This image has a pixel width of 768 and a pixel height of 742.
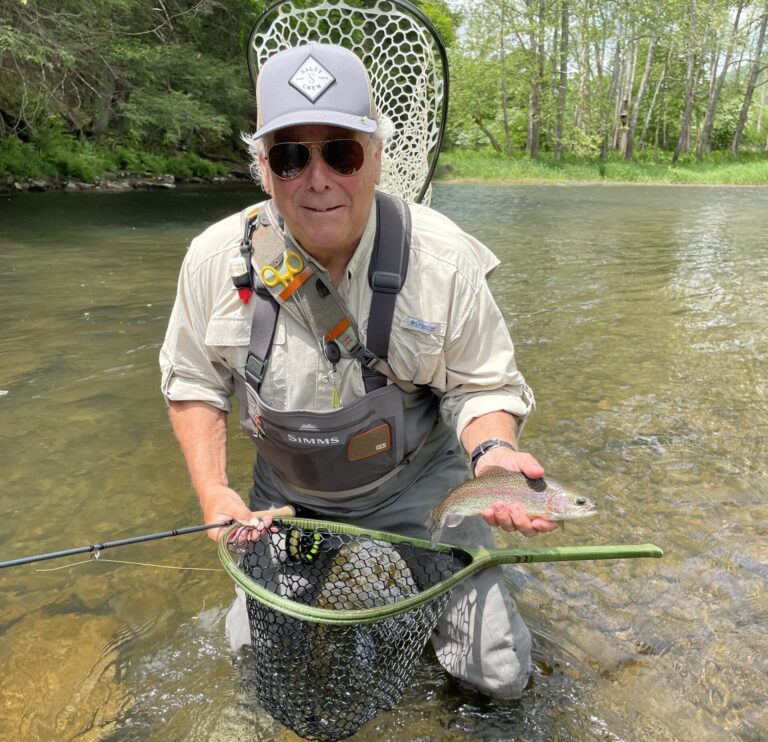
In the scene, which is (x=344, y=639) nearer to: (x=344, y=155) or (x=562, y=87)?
(x=344, y=155)

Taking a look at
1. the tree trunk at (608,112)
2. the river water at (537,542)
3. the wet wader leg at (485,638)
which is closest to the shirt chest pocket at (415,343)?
the wet wader leg at (485,638)

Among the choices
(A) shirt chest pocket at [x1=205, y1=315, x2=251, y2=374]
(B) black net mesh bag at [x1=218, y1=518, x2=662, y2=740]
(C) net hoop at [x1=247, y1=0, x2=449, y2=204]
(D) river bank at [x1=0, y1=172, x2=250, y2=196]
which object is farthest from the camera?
(D) river bank at [x1=0, y1=172, x2=250, y2=196]

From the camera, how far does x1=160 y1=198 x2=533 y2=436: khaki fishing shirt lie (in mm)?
2848

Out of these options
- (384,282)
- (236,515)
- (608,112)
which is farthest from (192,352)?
(608,112)

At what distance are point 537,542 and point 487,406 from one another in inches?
71.3

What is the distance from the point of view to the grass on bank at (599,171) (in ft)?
117

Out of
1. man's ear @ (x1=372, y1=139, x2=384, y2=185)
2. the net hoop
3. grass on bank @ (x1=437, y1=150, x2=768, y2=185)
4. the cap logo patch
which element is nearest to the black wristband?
man's ear @ (x1=372, y1=139, x2=384, y2=185)

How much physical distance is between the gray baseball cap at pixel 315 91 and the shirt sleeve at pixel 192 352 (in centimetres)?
69

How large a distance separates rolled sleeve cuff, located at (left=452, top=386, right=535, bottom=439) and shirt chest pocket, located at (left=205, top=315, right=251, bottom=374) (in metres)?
0.91

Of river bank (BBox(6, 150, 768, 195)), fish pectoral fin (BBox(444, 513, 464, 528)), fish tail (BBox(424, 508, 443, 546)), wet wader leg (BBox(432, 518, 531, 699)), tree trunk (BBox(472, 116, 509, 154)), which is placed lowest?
river bank (BBox(6, 150, 768, 195))

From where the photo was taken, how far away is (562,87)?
42.4m

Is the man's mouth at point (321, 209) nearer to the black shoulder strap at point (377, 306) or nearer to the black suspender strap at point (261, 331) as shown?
the black shoulder strap at point (377, 306)

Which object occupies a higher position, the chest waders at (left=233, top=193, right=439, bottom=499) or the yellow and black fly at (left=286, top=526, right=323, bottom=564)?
the chest waders at (left=233, top=193, right=439, bottom=499)

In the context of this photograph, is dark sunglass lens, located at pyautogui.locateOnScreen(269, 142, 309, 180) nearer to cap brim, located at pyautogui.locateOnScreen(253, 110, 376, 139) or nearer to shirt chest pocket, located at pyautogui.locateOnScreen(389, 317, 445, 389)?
cap brim, located at pyautogui.locateOnScreen(253, 110, 376, 139)
